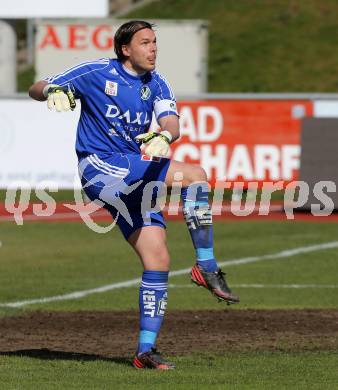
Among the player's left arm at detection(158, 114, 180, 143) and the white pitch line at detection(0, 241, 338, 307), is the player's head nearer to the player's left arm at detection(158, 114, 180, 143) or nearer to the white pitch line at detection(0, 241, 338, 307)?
the player's left arm at detection(158, 114, 180, 143)

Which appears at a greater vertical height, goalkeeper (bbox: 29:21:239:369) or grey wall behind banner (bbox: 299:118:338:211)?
goalkeeper (bbox: 29:21:239:369)

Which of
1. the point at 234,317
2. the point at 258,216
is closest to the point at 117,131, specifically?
the point at 234,317

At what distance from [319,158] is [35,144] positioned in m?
5.39

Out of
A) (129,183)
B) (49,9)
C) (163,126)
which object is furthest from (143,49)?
(49,9)

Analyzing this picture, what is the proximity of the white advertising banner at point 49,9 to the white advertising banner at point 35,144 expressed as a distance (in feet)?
13.0

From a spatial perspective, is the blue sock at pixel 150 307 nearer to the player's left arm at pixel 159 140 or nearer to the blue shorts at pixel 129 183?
the blue shorts at pixel 129 183

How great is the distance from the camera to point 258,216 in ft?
69.5

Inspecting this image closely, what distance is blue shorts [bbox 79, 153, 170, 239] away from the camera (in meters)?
8.70

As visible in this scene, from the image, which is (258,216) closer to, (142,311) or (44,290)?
(44,290)

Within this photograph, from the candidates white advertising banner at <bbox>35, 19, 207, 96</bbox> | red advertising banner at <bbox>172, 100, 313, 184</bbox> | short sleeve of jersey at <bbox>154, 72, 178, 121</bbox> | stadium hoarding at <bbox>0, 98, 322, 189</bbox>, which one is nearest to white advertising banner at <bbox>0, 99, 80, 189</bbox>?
stadium hoarding at <bbox>0, 98, 322, 189</bbox>

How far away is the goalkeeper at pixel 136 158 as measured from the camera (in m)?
8.72

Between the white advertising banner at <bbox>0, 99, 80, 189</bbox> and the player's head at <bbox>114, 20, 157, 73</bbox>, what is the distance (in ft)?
47.7

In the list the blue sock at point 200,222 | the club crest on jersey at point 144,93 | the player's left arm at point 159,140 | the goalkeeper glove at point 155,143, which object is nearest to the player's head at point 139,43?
Result: the club crest on jersey at point 144,93

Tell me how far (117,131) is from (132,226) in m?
0.66
